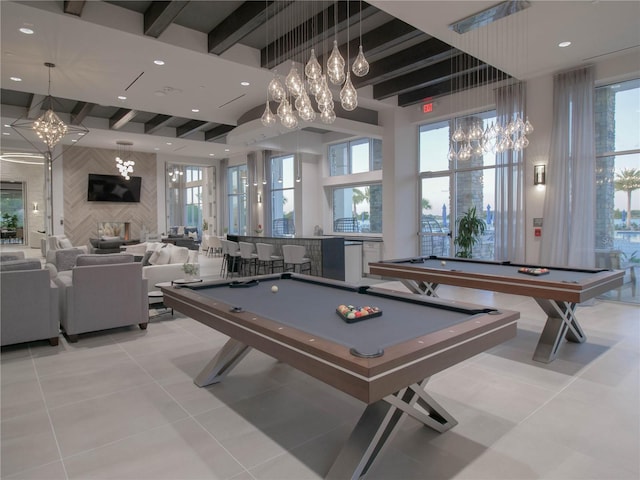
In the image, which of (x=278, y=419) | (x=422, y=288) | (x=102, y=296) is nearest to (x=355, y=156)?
(x=422, y=288)

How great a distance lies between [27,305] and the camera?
419 cm

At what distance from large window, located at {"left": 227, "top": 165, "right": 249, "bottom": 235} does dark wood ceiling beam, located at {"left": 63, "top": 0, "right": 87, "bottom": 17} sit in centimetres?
1003

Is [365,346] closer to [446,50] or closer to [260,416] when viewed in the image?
[260,416]

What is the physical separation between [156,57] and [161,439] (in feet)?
16.6

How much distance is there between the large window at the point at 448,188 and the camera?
25.7 feet

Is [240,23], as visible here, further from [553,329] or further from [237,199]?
[237,199]

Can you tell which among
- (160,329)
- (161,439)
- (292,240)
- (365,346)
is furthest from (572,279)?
(292,240)

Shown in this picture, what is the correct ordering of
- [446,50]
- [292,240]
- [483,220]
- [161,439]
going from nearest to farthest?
1. [161,439]
2. [446,50]
3. [483,220]
4. [292,240]

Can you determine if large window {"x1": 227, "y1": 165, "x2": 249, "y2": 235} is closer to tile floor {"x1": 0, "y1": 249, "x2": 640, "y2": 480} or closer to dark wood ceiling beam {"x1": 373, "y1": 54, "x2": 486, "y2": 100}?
dark wood ceiling beam {"x1": 373, "y1": 54, "x2": 486, "y2": 100}

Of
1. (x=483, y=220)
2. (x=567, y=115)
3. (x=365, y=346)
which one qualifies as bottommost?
(x=365, y=346)

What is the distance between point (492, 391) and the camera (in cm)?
318

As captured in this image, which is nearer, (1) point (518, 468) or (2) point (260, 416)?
(1) point (518, 468)

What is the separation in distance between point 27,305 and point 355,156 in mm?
8518

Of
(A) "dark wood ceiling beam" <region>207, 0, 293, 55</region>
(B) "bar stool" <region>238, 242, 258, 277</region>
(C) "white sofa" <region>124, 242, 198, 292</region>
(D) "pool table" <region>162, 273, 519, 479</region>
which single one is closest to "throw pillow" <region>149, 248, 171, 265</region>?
(C) "white sofa" <region>124, 242, 198, 292</region>
